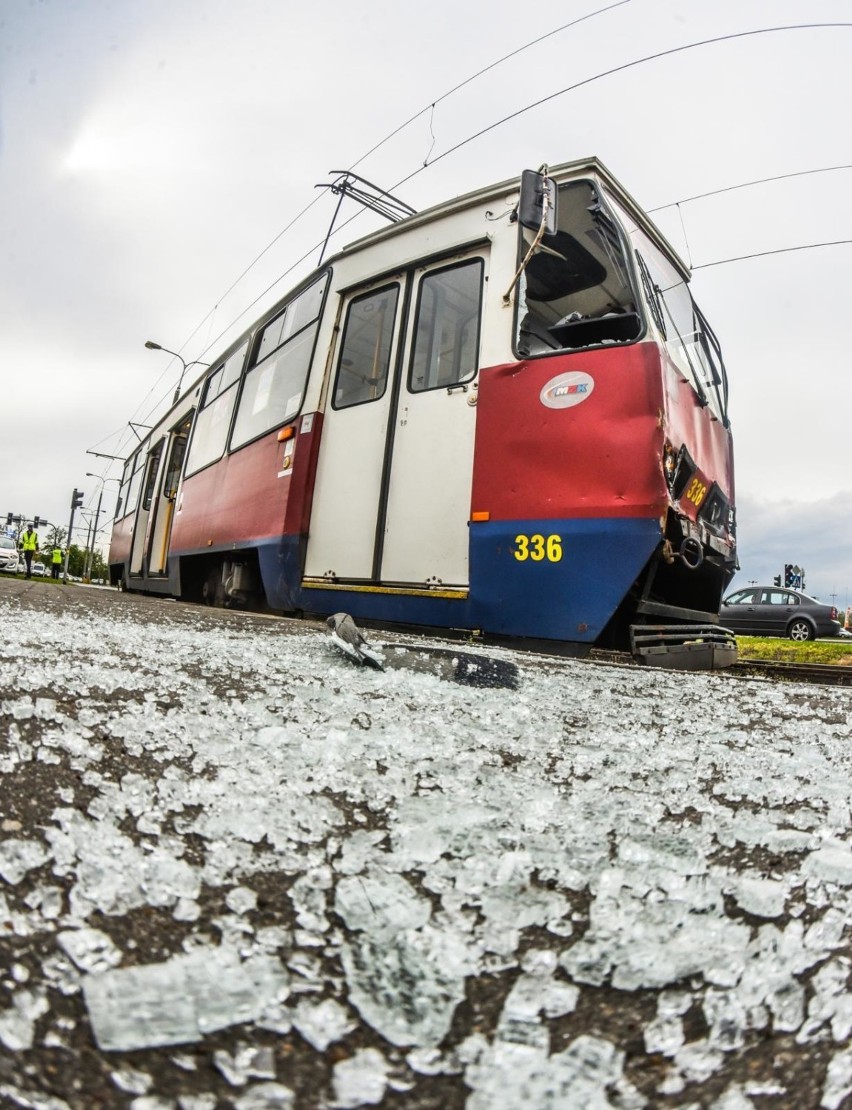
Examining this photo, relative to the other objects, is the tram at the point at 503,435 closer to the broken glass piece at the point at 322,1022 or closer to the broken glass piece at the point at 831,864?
the broken glass piece at the point at 831,864

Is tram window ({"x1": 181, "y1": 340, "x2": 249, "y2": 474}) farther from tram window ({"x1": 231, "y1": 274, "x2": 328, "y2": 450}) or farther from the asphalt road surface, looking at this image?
the asphalt road surface

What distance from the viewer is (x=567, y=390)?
10.8 feet

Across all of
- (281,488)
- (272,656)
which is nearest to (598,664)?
(272,656)

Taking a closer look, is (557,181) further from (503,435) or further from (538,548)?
(538,548)

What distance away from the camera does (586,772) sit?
118cm

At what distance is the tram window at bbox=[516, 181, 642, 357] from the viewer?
3.64 m

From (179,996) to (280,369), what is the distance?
4879 millimetres

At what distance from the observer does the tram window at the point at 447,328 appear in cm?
376

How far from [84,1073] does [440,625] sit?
3.08 m

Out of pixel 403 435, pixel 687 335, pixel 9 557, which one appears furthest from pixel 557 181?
pixel 9 557

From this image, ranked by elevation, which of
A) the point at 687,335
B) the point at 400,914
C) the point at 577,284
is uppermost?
the point at 577,284

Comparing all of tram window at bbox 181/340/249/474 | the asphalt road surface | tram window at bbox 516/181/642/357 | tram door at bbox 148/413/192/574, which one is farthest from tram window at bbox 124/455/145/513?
the asphalt road surface

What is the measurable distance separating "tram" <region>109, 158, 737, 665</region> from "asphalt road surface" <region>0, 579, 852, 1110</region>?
6.36 feet

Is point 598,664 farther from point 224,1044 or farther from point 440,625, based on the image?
point 224,1044
